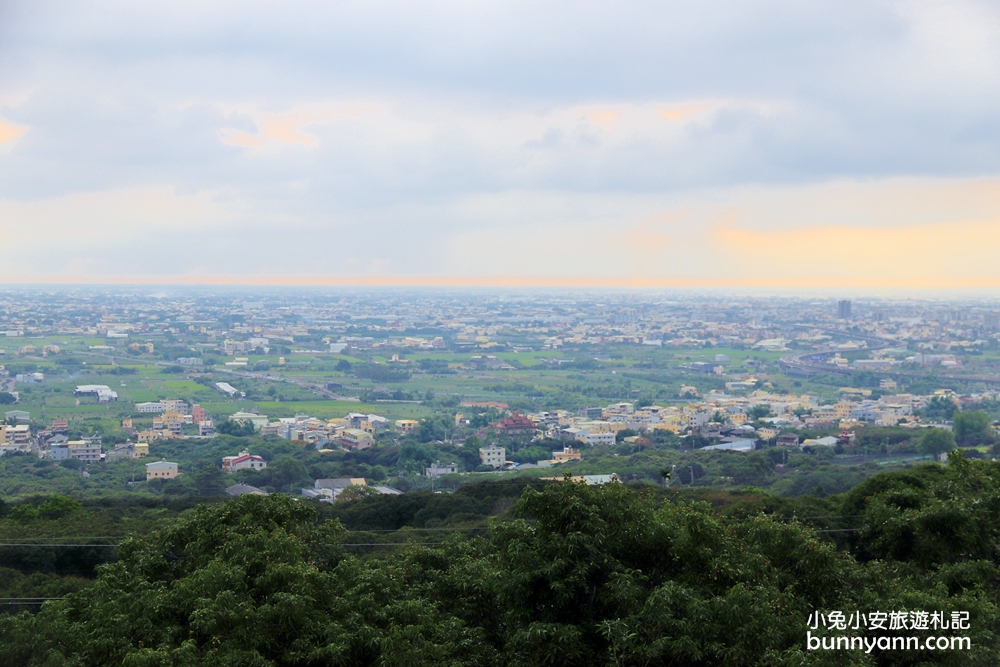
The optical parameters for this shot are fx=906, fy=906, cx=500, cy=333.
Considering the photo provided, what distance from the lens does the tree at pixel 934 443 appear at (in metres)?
25.2

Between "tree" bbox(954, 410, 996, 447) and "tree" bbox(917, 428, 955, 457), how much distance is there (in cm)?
168

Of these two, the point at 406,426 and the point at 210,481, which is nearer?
the point at 210,481

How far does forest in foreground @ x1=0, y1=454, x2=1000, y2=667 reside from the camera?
16.6 feet

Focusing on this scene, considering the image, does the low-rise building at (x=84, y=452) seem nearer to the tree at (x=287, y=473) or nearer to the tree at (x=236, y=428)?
the tree at (x=236, y=428)

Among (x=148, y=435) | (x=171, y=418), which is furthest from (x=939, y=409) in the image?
(x=148, y=435)

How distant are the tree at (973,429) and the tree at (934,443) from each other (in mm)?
1684

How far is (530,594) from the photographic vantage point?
564 cm

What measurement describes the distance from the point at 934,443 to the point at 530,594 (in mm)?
23015

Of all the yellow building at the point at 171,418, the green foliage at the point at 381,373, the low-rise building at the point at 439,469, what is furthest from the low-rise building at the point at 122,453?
the green foliage at the point at 381,373

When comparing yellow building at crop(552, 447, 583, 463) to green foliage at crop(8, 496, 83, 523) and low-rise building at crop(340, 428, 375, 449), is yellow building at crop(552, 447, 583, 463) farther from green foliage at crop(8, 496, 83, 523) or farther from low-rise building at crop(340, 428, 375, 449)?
green foliage at crop(8, 496, 83, 523)

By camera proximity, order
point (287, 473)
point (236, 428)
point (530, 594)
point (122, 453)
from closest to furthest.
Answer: point (530, 594), point (287, 473), point (122, 453), point (236, 428)

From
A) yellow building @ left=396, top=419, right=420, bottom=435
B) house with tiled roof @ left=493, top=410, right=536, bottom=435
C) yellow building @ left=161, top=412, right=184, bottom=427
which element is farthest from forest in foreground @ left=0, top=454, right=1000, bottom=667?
yellow building @ left=161, top=412, right=184, bottom=427

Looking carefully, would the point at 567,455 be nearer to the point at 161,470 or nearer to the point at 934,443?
the point at 934,443

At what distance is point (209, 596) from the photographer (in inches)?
221
